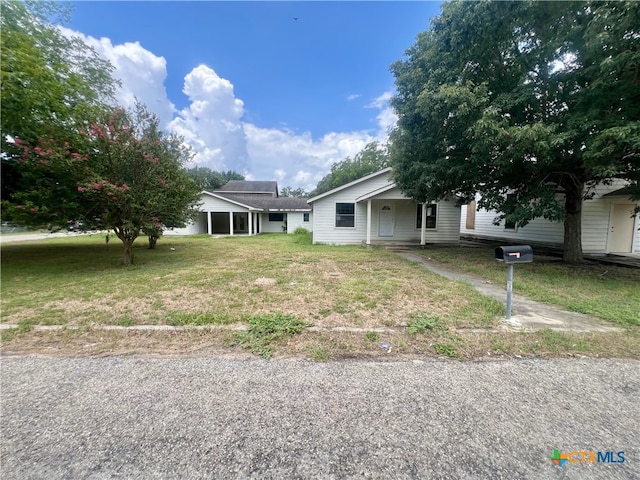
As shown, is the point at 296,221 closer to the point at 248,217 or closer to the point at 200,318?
the point at 248,217

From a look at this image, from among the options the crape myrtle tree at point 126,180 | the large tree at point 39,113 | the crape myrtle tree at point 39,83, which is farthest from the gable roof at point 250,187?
the crape myrtle tree at point 126,180

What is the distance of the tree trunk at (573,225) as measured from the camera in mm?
7930

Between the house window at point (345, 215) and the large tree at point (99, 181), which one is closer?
the large tree at point (99, 181)

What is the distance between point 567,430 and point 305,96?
17.3 meters

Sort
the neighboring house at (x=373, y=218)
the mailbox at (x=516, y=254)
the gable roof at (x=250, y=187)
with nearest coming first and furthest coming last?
the mailbox at (x=516, y=254) → the neighboring house at (x=373, y=218) → the gable roof at (x=250, y=187)

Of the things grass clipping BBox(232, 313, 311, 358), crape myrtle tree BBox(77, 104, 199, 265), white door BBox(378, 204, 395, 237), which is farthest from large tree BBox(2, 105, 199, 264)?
white door BBox(378, 204, 395, 237)

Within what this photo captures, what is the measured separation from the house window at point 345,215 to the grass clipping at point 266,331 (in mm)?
10426

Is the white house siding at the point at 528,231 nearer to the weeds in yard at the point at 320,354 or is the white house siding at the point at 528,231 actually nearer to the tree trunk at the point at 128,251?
the weeds in yard at the point at 320,354

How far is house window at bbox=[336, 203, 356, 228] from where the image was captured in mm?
13891

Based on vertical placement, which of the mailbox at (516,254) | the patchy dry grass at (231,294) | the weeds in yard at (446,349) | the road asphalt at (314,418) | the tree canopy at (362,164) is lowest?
the road asphalt at (314,418)

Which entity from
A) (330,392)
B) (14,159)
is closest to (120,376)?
(330,392)

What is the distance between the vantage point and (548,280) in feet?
19.9

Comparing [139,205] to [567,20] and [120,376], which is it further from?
[567,20]

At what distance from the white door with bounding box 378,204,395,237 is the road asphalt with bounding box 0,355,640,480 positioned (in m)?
11.3
